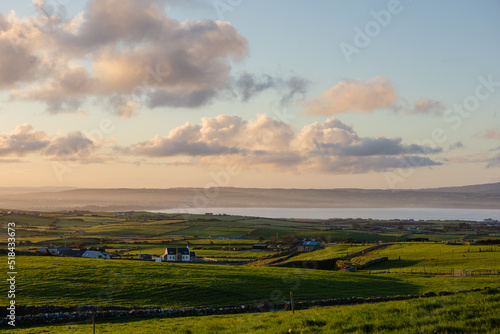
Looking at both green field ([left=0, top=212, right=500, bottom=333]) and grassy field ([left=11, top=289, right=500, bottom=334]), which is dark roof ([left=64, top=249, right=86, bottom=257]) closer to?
green field ([left=0, top=212, right=500, bottom=333])

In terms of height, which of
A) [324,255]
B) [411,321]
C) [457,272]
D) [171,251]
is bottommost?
[171,251]

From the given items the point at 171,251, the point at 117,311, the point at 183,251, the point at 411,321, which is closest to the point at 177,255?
the point at 183,251

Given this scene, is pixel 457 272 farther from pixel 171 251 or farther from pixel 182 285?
pixel 171 251

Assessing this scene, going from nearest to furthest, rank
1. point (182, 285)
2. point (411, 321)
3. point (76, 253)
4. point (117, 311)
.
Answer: point (411, 321), point (117, 311), point (182, 285), point (76, 253)

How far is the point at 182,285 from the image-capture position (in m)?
39.7

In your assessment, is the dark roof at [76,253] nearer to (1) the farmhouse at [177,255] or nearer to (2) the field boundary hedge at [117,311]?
(1) the farmhouse at [177,255]

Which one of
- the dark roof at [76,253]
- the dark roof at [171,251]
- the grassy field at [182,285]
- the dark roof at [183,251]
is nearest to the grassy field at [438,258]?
the grassy field at [182,285]

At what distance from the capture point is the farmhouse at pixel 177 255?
89.9m

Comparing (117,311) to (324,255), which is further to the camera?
(324,255)

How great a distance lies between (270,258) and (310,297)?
51302mm

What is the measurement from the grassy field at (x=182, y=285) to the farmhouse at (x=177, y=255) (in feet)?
131

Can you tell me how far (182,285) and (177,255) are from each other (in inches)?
2068

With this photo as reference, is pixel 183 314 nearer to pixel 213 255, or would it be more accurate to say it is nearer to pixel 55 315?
pixel 55 315

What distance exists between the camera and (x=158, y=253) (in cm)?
9800
